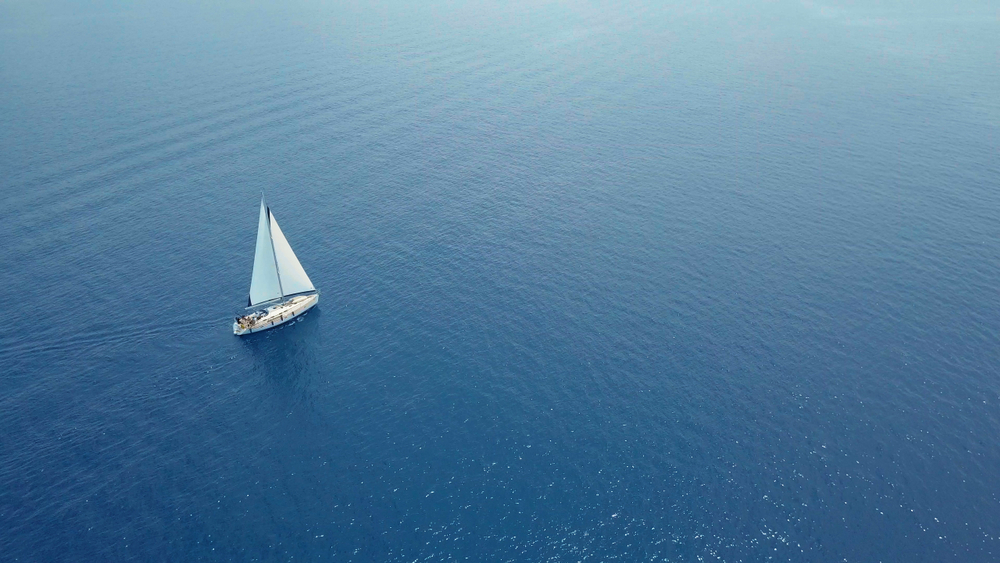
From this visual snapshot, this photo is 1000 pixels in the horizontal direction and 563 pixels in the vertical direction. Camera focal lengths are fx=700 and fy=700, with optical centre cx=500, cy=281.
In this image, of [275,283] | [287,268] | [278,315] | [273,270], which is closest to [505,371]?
[278,315]

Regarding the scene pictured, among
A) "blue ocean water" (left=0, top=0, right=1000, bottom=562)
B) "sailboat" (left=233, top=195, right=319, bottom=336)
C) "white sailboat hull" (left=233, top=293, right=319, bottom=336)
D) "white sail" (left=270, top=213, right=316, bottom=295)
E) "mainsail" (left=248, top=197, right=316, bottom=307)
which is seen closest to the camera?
"blue ocean water" (left=0, top=0, right=1000, bottom=562)

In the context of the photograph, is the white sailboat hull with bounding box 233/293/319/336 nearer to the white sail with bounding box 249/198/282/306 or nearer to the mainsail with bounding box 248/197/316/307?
the mainsail with bounding box 248/197/316/307

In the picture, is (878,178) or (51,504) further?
(878,178)

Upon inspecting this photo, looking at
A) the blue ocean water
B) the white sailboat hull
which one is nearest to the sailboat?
the white sailboat hull

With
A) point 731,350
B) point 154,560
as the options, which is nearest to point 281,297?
point 154,560

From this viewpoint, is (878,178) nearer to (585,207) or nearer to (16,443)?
(585,207)

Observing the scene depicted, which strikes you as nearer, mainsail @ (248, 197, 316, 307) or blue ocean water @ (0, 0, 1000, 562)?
blue ocean water @ (0, 0, 1000, 562)

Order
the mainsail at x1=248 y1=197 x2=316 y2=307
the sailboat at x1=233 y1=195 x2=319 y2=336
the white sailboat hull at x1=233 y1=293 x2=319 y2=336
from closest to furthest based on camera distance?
1. the white sailboat hull at x1=233 y1=293 x2=319 y2=336
2. the sailboat at x1=233 y1=195 x2=319 y2=336
3. the mainsail at x1=248 y1=197 x2=316 y2=307

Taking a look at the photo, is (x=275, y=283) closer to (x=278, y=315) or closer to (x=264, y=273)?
(x=264, y=273)
